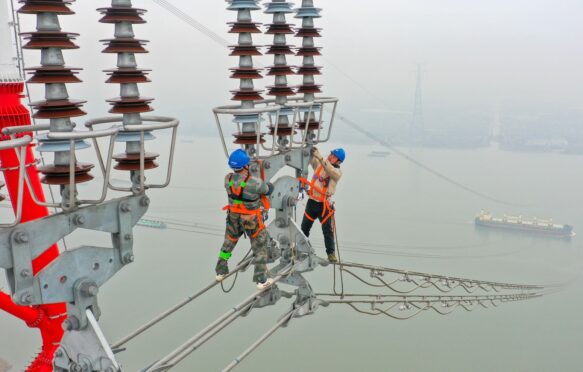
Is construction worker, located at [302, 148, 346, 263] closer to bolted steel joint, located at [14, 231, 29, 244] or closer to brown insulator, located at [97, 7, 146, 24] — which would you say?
brown insulator, located at [97, 7, 146, 24]

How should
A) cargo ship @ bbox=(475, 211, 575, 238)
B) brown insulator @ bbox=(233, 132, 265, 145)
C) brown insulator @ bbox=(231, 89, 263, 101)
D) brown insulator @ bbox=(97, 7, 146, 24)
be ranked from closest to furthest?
brown insulator @ bbox=(97, 7, 146, 24), brown insulator @ bbox=(233, 132, 265, 145), brown insulator @ bbox=(231, 89, 263, 101), cargo ship @ bbox=(475, 211, 575, 238)

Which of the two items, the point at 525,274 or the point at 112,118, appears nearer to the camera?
the point at 112,118

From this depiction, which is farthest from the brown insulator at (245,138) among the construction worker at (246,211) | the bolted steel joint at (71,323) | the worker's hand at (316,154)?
the bolted steel joint at (71,323)

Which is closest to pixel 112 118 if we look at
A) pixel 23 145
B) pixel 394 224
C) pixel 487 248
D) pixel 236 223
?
pixel 23 145

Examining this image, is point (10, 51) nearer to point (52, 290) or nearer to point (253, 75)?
point (253, 75)

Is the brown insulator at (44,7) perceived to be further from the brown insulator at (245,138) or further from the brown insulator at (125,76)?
the brown insulator at (245,138)

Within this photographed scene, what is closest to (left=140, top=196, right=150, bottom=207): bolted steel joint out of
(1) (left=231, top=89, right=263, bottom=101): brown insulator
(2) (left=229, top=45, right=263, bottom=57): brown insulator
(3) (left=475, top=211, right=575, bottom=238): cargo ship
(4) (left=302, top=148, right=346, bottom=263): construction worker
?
(1) (left=231, top=89, right=263, bottom=101): brown insulator
